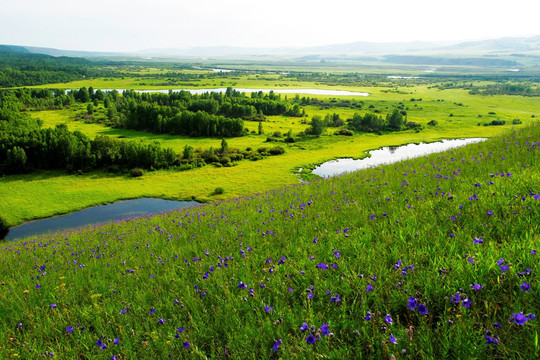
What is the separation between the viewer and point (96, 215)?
47.6 meters

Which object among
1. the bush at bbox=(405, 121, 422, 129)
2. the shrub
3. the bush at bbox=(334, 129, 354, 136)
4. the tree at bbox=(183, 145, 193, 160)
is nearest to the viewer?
the tree at bbox=(183, 145, 193, 160)

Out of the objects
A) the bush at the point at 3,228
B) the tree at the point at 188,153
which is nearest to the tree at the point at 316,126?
the tree at the point at 188,153

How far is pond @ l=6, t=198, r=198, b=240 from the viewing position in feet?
139

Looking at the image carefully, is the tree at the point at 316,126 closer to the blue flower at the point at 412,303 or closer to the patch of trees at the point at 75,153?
the patch of trees at the point at 75,153

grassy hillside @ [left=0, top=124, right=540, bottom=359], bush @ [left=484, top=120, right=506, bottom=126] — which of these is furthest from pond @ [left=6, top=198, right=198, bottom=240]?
bush @ [left=484, top=120, right=506, bottom=126]

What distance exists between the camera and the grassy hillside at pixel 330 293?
2895 millimetres

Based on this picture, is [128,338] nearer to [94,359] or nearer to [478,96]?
[94,359]

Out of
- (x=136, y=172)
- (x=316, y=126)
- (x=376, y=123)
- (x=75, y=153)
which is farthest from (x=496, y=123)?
(x=75, y=153)

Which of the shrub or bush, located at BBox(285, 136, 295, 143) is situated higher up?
the shrub

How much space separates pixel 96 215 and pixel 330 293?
53.1 metres

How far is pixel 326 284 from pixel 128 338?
9.53 feet

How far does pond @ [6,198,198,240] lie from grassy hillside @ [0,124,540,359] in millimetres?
38115

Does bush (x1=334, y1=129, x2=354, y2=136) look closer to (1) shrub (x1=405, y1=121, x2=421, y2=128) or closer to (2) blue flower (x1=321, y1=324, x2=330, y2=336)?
(1) shrub (x1=405, y1=121, x2=421, y2=128)

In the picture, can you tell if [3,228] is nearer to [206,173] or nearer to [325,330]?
[206,173]
